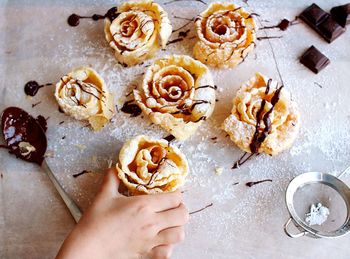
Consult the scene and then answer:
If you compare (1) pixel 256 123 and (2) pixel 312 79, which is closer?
(1) pixel 256 123

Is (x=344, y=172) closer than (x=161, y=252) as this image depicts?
No

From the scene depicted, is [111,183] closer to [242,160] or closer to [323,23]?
[242,160]

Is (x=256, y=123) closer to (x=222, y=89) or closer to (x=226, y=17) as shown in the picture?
(x=222, y=89)

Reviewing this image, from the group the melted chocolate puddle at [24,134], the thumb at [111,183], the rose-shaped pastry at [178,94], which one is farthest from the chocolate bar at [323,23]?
the melted chocolate puddle at [24,134]

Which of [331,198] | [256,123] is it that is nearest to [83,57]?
[256,123]

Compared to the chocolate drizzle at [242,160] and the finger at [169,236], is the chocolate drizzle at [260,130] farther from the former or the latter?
the finger at [169,236]

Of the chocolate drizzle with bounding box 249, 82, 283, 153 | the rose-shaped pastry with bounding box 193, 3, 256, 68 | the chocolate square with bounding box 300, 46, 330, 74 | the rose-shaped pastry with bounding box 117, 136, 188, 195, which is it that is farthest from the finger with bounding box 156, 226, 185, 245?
the chocolate square with bounding box 300, 46, 330, 74

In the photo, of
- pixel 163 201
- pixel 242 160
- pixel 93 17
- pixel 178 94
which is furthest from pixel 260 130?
pixel 93 17
